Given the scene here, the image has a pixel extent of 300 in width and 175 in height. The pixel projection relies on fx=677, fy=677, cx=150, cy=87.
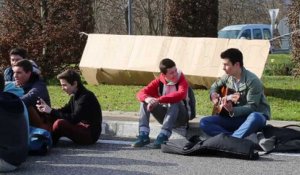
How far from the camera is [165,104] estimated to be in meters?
8.61

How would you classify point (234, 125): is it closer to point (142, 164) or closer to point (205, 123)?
point (205, 123)

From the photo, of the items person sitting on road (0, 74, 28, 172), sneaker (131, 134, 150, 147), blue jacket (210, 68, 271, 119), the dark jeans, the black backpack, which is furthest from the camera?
the black backpack

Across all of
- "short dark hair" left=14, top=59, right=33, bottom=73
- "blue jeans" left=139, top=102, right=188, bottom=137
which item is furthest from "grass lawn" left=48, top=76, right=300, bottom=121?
"short dark hair" left=14, top=59, right=33, bottom=73

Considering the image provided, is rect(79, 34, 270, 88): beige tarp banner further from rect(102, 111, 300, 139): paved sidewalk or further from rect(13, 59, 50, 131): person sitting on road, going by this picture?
rect(13, 59, 50, 131): person sitting on road

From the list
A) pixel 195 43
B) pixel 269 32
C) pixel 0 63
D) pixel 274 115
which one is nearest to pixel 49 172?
pixel 274 115

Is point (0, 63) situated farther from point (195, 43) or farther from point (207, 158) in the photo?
point (207, 158)

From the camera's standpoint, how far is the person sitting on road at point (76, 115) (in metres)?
8.40

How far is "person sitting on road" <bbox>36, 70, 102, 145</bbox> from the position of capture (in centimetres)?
840

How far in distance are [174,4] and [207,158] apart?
387 inches

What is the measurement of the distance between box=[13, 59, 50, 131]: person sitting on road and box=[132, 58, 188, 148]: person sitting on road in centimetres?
123

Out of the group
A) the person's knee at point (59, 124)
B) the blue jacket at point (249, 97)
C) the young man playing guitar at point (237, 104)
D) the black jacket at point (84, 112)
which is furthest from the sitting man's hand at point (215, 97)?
the person's knee at point (59, 124)

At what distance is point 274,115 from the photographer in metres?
10.4

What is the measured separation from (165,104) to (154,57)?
19.6 feet

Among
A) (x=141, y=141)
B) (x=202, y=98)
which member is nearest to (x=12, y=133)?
(x=141, y=141)
